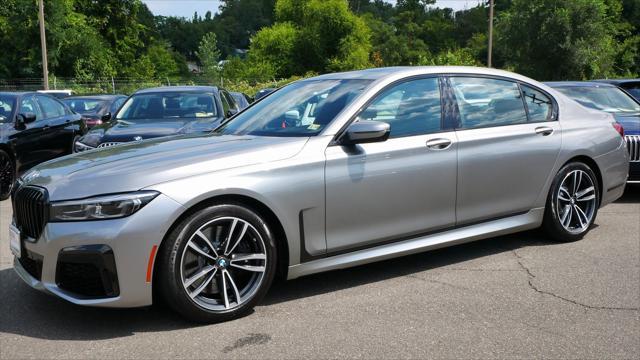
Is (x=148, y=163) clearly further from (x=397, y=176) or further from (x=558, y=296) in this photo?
(x=558, y=296)

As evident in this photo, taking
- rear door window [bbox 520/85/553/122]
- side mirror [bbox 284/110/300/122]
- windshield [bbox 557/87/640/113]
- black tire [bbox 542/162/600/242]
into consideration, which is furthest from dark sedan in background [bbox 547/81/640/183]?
side mirror [bbox 284/110/300/122]

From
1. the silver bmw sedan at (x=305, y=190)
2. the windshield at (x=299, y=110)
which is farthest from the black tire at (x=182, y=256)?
the windshield at (x=299, y=110)

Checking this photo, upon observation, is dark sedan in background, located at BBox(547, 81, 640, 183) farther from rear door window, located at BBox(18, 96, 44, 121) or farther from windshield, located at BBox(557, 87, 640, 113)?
rear door window, located at BBox(18, 96, 44, 121)

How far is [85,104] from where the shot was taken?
16.6m

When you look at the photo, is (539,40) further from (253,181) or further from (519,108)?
(253,181)

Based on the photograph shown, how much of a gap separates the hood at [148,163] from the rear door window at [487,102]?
4.85 ft

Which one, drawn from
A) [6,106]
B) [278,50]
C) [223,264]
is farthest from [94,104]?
[278,50]

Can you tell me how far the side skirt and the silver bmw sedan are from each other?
1cm

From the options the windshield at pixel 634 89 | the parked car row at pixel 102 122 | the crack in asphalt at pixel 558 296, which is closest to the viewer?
the crack in asphalt at pixel 558 296

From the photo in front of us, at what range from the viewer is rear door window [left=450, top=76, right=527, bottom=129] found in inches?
197

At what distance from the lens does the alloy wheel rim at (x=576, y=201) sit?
5.65 m

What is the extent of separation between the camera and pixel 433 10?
12162 cm

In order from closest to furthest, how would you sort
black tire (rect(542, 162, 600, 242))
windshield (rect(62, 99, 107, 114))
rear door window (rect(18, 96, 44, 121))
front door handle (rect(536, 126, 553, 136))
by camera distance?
front door handle (rect(536, 126, 553, 136)) < black tire (rect(542, 162, 600, 242)) < rear door window (rect(18, 96, 44, 121)) < windshield (rect(62, 99, 107, 114))

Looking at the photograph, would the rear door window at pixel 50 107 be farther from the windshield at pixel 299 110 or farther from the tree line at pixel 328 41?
the tree line at pixel 328 41
